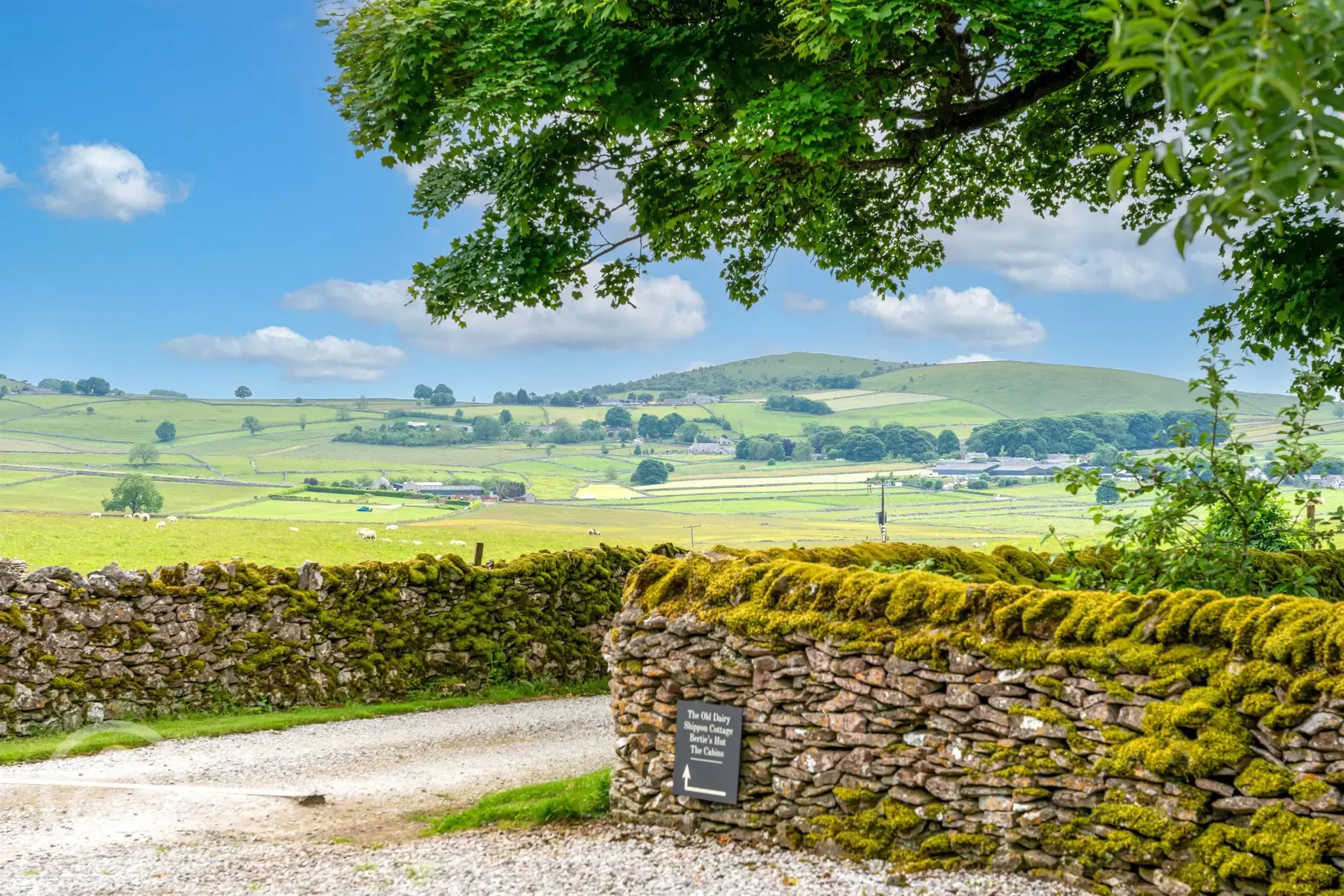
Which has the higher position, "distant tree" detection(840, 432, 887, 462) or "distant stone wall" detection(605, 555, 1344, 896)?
"distant tree" detection(840, 432, 887, 462)

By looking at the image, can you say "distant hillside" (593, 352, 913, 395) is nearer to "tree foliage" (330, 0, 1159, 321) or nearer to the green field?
the green field

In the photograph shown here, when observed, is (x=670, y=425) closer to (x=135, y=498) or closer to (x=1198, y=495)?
(x=135, y=498)

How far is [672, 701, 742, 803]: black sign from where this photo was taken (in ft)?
27.1

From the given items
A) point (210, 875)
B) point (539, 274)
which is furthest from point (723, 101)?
point (210, 875)

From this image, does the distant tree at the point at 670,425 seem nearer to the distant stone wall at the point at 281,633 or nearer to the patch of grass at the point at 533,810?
the distant stone wall at the point at 281,633

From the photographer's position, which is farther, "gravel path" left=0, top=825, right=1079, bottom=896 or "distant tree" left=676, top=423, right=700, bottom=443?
"distant tree" left=676, top=423, right=700, bottom=443

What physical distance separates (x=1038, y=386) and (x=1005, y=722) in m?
110

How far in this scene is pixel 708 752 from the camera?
8352 millimetres

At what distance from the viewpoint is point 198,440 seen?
10881cm

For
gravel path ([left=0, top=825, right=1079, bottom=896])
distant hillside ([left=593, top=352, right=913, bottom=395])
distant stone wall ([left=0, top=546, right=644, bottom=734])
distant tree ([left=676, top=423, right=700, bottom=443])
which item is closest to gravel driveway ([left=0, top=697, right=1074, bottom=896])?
gravel path ([left=0, top=825, right=1079, bottom=896])

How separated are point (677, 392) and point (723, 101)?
10243 cm

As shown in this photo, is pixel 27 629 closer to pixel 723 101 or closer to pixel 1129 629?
pixel 723 101

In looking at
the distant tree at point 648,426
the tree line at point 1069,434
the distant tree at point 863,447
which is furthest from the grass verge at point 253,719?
the distant tree at point 648,426

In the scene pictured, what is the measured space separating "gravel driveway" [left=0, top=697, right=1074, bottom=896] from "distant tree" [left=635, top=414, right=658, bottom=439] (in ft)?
242
